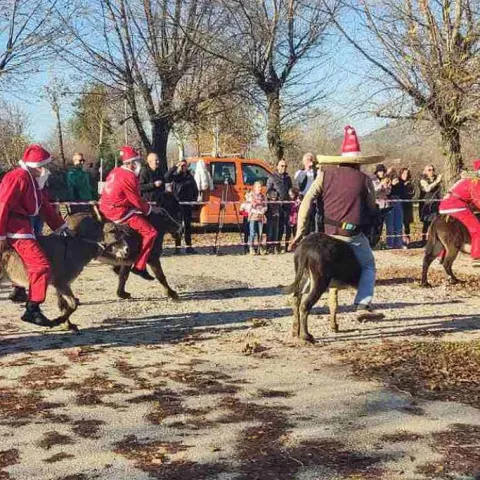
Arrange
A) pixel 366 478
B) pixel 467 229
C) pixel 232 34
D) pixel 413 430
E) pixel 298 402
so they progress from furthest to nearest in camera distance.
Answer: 1. pixel 232 34
2. pixel 467 229
3. pixel 298 402
4. pixel 413 430
5. pixel 366 478

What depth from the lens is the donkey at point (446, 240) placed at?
34.8 feet

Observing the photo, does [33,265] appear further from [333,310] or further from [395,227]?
[395,227]

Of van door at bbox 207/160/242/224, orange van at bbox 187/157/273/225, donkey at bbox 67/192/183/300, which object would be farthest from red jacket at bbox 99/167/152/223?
orange van at bbox 187/157/273/225

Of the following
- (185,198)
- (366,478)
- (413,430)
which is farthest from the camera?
(185,198)

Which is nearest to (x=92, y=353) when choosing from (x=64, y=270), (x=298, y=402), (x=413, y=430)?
(x=64, y=270)

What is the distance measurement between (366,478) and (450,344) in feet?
11.8

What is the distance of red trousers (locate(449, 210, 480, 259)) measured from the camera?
10469 mm

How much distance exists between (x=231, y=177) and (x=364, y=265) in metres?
11.5

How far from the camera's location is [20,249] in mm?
7234

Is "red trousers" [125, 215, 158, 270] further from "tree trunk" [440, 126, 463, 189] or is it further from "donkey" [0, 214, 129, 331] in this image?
"tree trunk" [440, 126, 463, 189]

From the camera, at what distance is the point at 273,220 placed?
15203mm

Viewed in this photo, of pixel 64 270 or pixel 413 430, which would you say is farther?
pixel 64 270

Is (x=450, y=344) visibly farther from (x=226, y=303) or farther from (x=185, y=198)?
(x=185, y=198)

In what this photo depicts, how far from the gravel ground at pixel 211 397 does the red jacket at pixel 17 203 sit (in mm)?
1148
